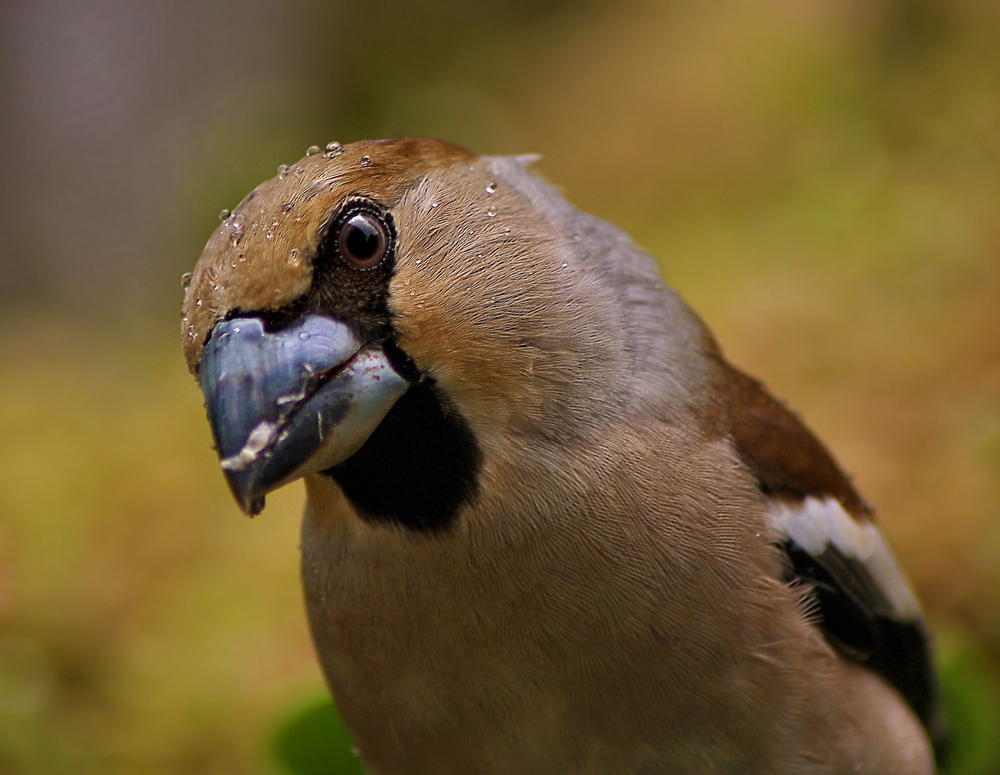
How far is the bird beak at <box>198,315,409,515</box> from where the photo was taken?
4.68 feet

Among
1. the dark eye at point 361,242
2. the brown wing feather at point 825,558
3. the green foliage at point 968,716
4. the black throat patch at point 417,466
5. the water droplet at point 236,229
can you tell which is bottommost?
the green foliage at point 968,716

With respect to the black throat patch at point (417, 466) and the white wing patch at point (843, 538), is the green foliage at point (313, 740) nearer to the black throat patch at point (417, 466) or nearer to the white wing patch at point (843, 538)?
the black throat patch at point (417, 466)

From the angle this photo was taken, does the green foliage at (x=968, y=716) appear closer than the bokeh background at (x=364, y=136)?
Yes

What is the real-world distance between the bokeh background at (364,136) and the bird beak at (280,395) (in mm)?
1567

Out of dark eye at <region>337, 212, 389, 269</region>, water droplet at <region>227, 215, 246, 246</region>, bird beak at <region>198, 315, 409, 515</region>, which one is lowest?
bird beak at <region>198, 315, 409, 515</region>

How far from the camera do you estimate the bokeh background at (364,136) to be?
129 inches

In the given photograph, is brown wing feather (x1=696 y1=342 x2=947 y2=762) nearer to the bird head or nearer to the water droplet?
the bird head

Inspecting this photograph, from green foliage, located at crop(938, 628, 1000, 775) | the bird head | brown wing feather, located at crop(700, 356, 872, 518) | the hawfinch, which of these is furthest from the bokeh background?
the bird head

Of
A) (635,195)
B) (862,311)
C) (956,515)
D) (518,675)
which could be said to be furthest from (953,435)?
(635,195)

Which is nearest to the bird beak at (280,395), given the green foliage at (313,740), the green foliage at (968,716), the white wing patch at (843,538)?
the white wing patch at (843,538)

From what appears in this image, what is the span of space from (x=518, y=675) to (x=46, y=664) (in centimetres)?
227

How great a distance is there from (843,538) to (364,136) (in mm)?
5617

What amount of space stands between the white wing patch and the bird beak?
0.91 metres

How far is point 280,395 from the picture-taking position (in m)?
1.44
